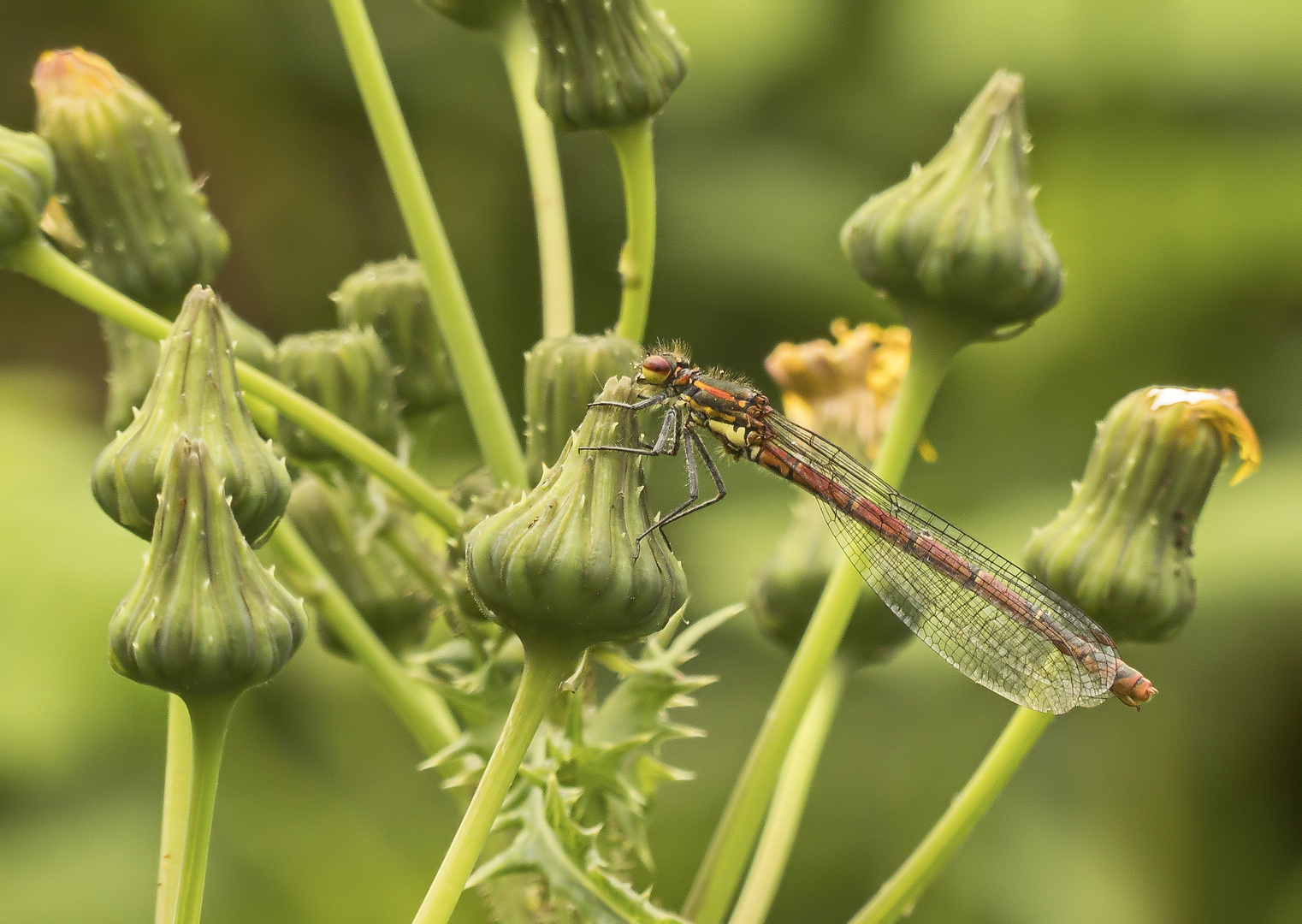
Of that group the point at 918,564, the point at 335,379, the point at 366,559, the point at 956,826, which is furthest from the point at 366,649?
the point at 918,564

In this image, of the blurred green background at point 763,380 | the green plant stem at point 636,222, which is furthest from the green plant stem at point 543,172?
the blurred green background at point 763,380

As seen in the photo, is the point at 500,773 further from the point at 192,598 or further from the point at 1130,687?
the point at 1130,687

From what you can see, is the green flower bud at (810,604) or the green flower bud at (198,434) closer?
the green flower bud at (198,434)

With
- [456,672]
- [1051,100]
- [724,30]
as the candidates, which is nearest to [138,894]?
[456,672]

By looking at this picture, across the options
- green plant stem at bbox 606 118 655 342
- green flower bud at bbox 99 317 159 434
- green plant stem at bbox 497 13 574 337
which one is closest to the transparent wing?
green plant stem at bbox 606 118 655 342

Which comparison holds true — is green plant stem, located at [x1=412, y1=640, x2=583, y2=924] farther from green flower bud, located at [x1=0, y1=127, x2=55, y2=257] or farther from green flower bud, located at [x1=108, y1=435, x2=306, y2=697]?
green flower bud, located at [x1=0, y1=127, x2=55, y2=257]

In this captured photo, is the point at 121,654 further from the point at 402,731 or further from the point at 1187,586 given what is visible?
the point at 402,731

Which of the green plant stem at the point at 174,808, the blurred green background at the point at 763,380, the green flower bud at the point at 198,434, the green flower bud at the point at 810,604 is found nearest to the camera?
the green flower bud at the point at 198,434

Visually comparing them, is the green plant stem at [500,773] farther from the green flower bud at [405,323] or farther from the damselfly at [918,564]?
the green flower bud at [405,323]
